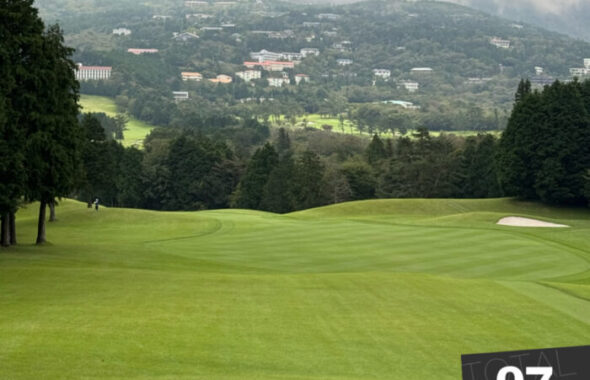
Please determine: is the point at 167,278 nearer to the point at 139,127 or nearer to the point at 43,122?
the point at 43,122

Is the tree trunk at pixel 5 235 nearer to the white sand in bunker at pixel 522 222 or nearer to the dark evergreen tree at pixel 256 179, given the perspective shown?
the white sand in bunker at pixel 522 222

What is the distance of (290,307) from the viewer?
19.7 meters

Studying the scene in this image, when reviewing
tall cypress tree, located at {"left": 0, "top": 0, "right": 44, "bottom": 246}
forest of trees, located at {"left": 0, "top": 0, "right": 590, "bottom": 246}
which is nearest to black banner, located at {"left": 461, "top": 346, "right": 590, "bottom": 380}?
forest of trees, located at {"left": 0, "top": 0, "right": 590, "bottom": 246}

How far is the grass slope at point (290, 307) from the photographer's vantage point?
14.7m

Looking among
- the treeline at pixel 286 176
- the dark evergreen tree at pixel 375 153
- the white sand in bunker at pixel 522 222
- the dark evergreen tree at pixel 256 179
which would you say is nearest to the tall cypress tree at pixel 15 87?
the white sand in bunker at pixel 522 222

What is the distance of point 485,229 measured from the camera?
135 ft

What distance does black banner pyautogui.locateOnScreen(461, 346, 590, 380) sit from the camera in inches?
460

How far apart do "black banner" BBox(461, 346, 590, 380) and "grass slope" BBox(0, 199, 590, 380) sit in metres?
2.05

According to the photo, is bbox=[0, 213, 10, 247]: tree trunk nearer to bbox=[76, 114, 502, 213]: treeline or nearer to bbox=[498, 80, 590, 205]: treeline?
bbox=[498, 80, 590, 205]: treeline

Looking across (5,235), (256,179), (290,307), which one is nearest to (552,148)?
(256,179)

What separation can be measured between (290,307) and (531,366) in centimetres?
850

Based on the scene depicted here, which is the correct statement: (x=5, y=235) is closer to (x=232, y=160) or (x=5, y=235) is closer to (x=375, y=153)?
(x=232, y=160)

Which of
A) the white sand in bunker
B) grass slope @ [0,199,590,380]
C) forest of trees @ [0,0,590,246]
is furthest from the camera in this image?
the white sand in bunker

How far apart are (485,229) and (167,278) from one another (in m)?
21.2
